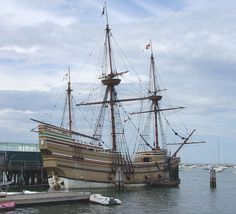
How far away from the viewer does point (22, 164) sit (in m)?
83.8

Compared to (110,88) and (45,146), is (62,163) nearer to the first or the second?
(45,146)

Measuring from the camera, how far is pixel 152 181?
276 ft

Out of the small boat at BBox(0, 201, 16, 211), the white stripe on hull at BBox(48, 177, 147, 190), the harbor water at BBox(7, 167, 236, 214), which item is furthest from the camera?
the white stripe on hull at BBox(48, 177, 147, 190)

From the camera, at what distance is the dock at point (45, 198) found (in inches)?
1964

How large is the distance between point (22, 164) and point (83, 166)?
14.4 m

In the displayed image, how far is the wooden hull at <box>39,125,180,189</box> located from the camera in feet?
232

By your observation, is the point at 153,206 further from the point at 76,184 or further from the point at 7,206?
the point at 76,184

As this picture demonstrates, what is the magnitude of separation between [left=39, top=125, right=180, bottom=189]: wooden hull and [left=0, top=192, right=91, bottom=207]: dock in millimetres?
16260

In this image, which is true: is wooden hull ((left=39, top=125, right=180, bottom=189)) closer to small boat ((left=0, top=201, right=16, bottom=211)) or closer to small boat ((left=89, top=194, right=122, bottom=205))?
small boat ((left=89, top=194, right=122, bottom=205))

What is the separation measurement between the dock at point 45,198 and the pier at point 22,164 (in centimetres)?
2205

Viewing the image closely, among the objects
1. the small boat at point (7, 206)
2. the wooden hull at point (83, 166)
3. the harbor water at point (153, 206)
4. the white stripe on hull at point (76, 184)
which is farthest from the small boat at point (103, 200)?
the white stripe on hull at point (76, 184)

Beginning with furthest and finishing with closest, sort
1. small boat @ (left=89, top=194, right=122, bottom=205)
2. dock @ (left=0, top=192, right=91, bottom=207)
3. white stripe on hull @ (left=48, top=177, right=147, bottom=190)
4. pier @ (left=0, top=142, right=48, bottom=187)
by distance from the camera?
pier @ (left=0, top=142, right=48, bottom=187), white stripe on hull @ (left=48, top=177, right=147, bottom=190), small boat @ (left=89, top=194, right=122, bottom=205), dock @ (left=0, top=192, right=91, bottom=207)

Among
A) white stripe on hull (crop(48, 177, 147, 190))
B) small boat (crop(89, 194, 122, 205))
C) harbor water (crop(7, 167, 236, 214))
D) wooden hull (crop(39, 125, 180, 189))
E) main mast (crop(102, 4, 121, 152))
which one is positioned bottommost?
harbor water (crop(7, 167, 236, 214))

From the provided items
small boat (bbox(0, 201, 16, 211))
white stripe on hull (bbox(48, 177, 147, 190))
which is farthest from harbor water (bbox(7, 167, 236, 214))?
white stripe on hull (bbox(48, 177, 147, 190))
